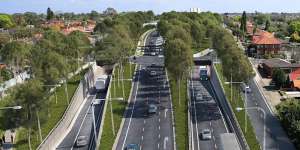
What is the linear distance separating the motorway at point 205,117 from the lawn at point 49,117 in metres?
21.8

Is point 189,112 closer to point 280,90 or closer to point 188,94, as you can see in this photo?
point 188,94

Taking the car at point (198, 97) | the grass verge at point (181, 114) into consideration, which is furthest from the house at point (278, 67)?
the car at point (198, 97)

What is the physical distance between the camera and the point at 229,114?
7462 cm

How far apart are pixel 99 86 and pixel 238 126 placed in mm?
38153

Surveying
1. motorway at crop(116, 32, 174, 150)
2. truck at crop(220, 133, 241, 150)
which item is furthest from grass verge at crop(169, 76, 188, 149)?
truck at crop(220, 133, 241, 150)

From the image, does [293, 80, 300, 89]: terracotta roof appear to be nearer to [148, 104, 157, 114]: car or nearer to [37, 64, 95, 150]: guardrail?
[148, 104, 157, 114]: car

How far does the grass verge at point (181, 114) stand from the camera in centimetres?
6114

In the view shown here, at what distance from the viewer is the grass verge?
6114 cm

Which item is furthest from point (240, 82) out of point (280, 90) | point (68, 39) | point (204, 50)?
point (204, 50)

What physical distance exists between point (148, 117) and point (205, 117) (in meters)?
9.65

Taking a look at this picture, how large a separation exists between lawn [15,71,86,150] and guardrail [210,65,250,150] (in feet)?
91.3

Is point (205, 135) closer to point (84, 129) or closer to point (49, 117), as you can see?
point (84, 129)

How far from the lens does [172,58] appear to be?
3270 inches

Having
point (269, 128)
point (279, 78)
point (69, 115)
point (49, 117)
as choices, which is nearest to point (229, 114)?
point (269, 128)
